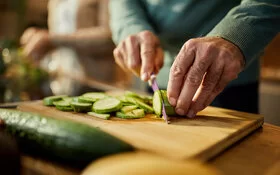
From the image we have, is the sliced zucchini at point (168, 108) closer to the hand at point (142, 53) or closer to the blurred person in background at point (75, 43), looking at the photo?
the hand at point (142, 53)

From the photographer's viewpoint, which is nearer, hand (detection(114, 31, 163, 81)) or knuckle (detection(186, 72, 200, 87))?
knuckle (detection(186, 72, 200, 87))

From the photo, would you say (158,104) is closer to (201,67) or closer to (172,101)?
(172,101)

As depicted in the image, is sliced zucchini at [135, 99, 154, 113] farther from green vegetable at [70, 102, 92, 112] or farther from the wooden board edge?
the wooden board edge

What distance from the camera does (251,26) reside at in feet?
4.01

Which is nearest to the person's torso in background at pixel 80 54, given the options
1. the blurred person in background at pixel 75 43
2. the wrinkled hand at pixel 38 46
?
the blurred person in background at pixel 75 43

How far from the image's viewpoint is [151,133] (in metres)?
1.00

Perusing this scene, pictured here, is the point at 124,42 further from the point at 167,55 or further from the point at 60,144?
the point at 60,144

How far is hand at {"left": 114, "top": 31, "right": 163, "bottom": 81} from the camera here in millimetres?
1384

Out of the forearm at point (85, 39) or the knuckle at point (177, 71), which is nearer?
the knuckle at point (177, 71)

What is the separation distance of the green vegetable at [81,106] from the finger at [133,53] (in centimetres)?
29

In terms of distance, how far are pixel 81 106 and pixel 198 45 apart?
45cm

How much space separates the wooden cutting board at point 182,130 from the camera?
90cm

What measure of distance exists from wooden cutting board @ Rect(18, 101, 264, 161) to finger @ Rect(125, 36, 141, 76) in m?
0.29

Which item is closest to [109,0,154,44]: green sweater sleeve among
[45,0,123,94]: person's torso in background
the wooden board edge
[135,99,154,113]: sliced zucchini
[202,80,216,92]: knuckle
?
[135,99,154,113]: sliced zucchini
